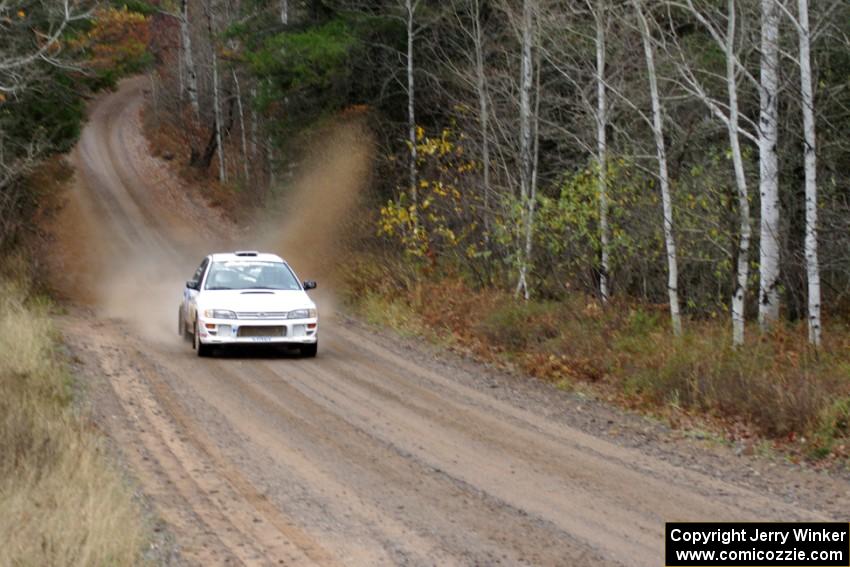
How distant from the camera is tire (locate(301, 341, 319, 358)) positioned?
63.7 feet

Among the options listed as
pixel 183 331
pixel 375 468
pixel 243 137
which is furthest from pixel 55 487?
pixel 243 137

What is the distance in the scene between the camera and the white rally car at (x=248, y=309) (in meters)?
18.9

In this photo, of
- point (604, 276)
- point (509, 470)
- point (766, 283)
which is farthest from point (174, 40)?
point (509, 470)

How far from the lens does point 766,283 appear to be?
16641 mm

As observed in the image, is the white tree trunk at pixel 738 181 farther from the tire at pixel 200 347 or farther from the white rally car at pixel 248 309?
the tire at pixel 200 347

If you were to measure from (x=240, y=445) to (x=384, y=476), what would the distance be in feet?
6.58

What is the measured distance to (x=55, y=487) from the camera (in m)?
9.05

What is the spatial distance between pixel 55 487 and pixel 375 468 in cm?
328

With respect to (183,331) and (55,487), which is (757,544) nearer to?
(55,487)

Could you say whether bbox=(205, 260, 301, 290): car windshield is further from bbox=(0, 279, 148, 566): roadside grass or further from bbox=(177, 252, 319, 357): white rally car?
bbox=(0, 279, 148, 566): roadside grass

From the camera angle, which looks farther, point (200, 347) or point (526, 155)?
point (526, 155)

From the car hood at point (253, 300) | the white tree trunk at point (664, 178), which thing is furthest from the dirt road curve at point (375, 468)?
the white tree trunk at point (664, 178)

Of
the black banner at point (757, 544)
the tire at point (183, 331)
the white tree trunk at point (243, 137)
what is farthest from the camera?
the white tree trunk at point (243, 137)

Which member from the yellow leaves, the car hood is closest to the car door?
the car hood
